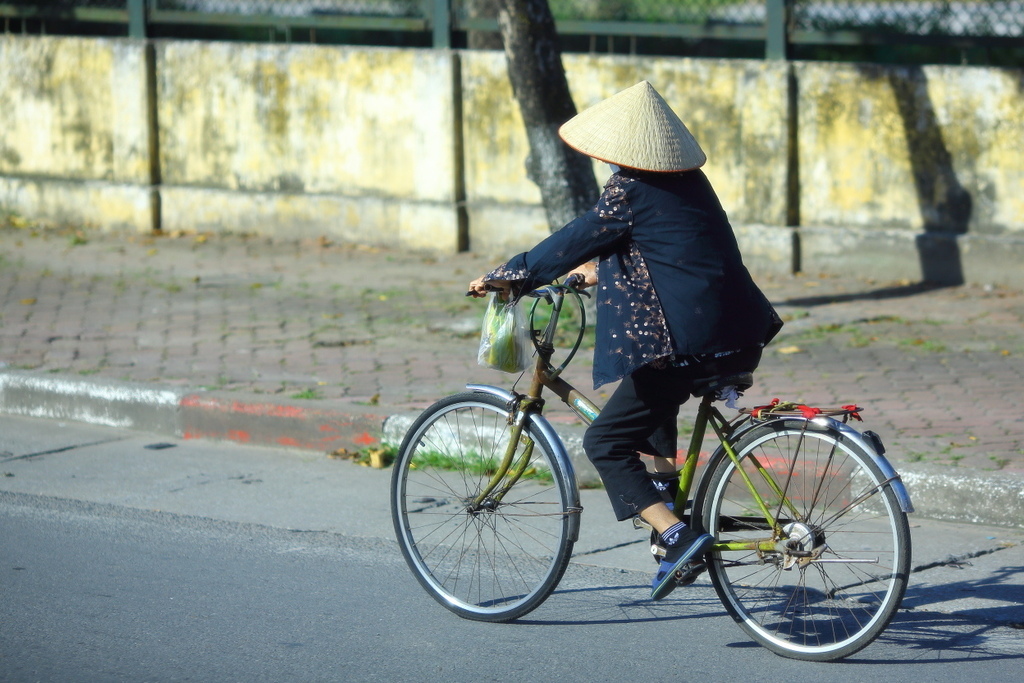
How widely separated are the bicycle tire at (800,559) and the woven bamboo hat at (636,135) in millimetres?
855

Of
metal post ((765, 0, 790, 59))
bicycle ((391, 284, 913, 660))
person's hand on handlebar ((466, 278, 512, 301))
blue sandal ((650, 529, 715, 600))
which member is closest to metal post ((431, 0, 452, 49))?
metal post ((765, 0, 790, 59))

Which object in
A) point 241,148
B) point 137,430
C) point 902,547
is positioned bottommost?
point 137,430

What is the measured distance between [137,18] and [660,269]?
9.81 metres

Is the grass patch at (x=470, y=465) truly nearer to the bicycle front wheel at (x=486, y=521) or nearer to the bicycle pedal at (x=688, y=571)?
the bicycle front wheel at (x=486, y=521)

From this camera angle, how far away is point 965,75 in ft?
30.8

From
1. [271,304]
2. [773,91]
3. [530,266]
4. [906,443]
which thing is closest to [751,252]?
[773,91]

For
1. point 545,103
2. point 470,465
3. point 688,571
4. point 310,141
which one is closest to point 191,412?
point 470,465

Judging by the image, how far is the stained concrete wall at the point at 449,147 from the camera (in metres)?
9.49

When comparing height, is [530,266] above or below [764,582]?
above

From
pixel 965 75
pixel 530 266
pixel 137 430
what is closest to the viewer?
pixel 530 266

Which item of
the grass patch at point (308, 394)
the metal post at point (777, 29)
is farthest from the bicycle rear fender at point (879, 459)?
the metal post at point (777, 29)

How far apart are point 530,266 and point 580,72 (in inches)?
272

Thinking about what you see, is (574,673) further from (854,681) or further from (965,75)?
(965,75)

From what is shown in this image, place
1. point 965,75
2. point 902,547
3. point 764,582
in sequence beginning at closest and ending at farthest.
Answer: point 902,547 < point 764,582 < point 965,75
